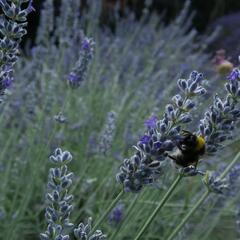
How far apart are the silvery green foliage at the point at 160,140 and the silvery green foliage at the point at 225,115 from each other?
0.25 ft

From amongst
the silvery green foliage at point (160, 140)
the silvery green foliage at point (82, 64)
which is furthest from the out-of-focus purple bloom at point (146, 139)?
the silvery green foliage at point (82, 64)

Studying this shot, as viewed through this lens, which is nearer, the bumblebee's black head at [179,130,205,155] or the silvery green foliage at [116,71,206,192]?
the silvery green foliage at [116,71,206,192]

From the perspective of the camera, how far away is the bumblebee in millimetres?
1477

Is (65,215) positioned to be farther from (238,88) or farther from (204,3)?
(204,3)

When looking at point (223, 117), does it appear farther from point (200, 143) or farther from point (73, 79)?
point (73, 79)

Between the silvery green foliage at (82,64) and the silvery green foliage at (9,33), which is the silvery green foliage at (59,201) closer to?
the silvery green foliage at (9,33)

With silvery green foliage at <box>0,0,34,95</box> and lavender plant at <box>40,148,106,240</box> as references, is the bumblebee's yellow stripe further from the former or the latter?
silvery green foliage at <box>0,0,34,95</box>

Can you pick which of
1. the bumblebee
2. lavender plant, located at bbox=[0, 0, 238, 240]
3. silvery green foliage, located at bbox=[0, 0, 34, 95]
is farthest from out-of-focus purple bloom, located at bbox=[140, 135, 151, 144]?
lavender plant, located at bbox=[0, 0, 238, 240]

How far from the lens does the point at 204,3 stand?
1230cm

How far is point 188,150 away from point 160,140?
6.7 inches

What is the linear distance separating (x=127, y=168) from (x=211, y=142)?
22 cm

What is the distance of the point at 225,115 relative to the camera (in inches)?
55.6

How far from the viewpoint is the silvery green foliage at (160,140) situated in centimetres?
136

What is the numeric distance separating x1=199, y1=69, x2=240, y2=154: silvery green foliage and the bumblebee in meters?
0.03
